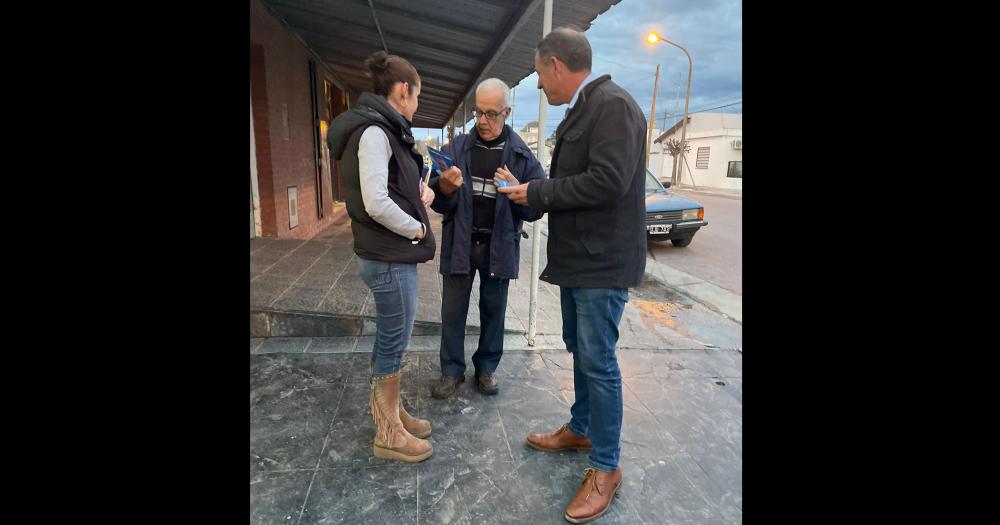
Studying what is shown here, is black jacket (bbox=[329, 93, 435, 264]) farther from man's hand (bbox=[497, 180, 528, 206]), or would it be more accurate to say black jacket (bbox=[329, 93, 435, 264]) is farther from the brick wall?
the brick wall

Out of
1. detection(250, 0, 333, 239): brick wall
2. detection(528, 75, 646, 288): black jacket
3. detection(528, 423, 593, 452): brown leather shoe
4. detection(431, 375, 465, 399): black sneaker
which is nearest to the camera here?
detection(528, 75, 646, 288): black jacket

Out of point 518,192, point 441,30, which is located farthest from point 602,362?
point 441,30

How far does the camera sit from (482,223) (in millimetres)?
2875

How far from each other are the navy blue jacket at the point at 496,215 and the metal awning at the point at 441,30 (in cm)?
183

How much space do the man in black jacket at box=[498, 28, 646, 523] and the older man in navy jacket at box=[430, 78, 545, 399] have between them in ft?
2.21

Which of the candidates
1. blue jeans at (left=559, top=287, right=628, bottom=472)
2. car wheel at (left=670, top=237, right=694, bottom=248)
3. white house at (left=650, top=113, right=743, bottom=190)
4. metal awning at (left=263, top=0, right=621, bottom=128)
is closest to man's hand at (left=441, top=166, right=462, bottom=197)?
blue jeans at (left=559, top=287, right=628, bottom=472)

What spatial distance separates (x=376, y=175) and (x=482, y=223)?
0.97 meters

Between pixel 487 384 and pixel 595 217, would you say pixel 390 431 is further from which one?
pixel 595 217

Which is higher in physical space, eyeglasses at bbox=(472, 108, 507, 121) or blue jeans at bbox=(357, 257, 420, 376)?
eyeglasses at bbox=(472, 108, 507, 121)

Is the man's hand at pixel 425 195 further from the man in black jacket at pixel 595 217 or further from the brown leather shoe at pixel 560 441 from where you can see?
the brown leather shoe at pixel 560 441

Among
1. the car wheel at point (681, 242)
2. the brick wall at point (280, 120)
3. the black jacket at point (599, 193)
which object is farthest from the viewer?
the car wheel at point (681, 242)

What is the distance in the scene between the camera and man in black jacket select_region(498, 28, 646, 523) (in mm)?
1861

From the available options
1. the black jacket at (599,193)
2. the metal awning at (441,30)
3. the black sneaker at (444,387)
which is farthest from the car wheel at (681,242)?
the black jacket at (599,193)

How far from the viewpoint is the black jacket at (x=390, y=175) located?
2039 mm
